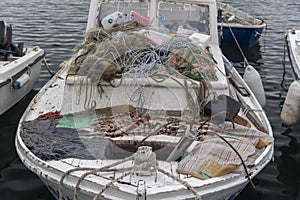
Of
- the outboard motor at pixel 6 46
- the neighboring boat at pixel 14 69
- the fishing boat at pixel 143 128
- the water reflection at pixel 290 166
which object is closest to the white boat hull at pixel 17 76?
the neighboring boat at pixel 14 69

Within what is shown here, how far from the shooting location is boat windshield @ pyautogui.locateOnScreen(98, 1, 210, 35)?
689cm

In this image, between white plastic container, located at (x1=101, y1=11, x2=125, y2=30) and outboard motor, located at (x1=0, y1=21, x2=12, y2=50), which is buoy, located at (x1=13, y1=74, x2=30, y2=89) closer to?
outboard motor, located at (x1=0, y1=21, x2=12, y2=50)

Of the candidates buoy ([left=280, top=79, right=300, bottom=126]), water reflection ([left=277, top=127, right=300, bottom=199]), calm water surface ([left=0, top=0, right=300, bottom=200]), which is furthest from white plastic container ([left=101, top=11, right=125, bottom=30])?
water reflection ([left=277, top=127, right=300, bottom=199])

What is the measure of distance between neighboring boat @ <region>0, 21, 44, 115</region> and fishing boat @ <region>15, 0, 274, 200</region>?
997 mm

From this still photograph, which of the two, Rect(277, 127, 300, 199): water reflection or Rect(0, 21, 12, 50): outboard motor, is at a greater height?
Rect(0, 21, 12, 50): outboard motor

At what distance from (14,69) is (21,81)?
0.24 m

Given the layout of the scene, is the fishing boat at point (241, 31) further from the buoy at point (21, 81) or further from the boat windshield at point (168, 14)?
the buoy at point (21, 81)

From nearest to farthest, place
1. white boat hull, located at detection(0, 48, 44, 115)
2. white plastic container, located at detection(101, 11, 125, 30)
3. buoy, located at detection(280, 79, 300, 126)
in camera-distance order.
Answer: buoy, located at detection(280, 79, 300, 126) → white boat hull, located at detection(0, 48, 44, 115) → white plastic container, located at detection(101, 11, 125, 30)

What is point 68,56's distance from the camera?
36.4 feet

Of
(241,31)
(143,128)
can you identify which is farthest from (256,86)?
(241,31)

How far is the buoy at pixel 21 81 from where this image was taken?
6730 mm

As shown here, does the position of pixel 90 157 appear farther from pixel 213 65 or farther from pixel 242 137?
pixel 213 65

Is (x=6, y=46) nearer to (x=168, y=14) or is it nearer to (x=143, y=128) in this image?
(x=168, y=14)

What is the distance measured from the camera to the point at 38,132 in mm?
4504
